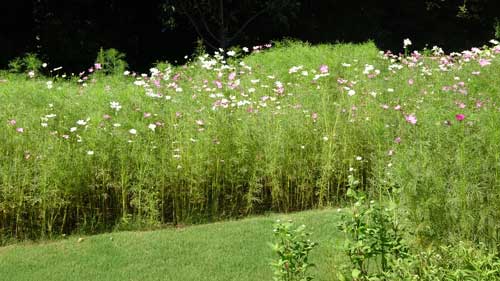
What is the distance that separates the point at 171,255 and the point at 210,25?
9.69 m

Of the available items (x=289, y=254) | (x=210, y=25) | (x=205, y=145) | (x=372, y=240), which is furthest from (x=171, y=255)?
(x=210, y=25)

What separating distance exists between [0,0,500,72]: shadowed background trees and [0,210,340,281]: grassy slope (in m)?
7.98

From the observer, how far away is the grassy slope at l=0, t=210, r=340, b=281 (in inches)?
155

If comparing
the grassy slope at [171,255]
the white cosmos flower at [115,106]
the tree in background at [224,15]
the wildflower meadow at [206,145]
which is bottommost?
the grassy slope at [171,255]

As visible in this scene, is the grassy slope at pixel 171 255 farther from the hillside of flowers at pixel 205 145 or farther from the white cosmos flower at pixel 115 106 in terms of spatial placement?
the white cosmos flower at pixel 115 106

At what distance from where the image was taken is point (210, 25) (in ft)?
44.0

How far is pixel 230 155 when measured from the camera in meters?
5.04

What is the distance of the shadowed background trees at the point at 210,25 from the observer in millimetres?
12492

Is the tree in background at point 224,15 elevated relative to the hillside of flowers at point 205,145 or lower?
elevated

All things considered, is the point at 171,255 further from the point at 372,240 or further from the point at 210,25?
the point at 210,25

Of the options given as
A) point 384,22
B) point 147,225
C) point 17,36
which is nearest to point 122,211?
point 147,225

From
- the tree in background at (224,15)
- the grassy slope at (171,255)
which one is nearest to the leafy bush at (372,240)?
the grassy slope at (171,255)

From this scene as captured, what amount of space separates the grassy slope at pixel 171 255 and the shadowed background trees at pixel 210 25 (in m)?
7.98

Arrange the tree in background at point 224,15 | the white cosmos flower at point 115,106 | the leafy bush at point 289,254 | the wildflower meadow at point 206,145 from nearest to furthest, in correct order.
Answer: the leafy bush at point 289,254 < the wildflower meadow at point 206,145 < the white cosmos flower at point 115,106 < the tree in background at point 224,15
